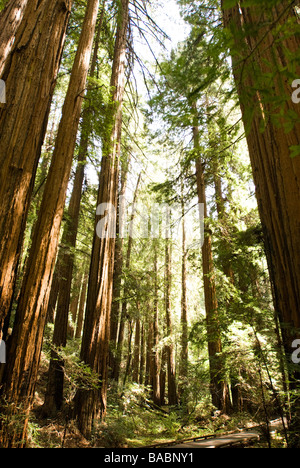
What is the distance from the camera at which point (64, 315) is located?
7.84 meters

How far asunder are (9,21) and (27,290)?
12.0 feet

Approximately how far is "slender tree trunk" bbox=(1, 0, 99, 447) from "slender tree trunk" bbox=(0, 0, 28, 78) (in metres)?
1.11

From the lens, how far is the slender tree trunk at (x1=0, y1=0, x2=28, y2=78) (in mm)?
3441

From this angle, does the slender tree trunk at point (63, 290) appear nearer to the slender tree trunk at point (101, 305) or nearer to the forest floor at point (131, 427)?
the forest floor at point (131, 427)

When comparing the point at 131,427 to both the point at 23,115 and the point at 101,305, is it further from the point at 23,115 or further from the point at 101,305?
the point at 23,115

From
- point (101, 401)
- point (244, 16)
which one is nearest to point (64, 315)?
point (101, 401)

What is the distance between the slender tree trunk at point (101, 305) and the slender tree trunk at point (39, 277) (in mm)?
1225

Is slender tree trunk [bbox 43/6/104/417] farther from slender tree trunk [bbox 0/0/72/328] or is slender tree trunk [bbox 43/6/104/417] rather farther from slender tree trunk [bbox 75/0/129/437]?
slender tree trunk [bbox 0/0/72/328]

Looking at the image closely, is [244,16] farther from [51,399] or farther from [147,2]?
[51,399]

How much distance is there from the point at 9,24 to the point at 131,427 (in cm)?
808

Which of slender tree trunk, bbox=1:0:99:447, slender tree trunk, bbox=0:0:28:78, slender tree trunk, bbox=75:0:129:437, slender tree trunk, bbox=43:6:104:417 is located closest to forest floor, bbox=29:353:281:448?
slender tree trunk, bbox=75:0:129:437

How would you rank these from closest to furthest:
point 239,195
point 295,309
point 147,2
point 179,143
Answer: point 295,309
point 147,2
point 239,195
point 179,143

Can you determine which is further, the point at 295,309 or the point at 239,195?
the point at 239,195

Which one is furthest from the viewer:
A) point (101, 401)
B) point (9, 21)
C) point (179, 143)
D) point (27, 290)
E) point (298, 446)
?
point (179, 143)
